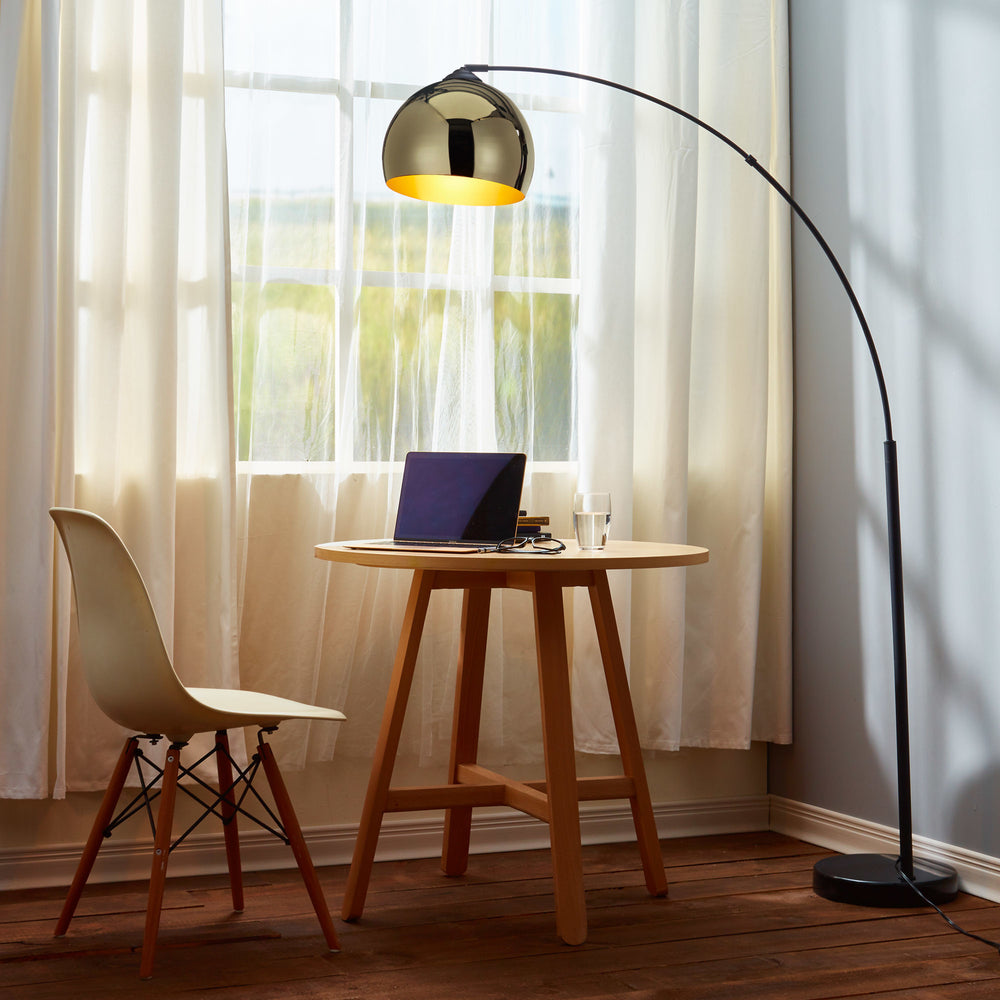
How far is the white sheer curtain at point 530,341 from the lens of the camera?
8.77 ft

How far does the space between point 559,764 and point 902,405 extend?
122 cm

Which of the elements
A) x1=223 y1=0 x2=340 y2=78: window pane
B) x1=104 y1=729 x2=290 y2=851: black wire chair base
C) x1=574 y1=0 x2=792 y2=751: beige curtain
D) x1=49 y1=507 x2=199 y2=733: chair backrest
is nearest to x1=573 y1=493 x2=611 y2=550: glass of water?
x1=574 y1=0 x2=792 y2=751: beige curtain

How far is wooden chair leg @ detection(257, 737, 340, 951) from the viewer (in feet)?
6.73

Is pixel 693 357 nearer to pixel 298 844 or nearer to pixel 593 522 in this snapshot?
pixel 593 522

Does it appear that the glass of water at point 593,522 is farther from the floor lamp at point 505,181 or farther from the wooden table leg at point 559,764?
the floor lamp at point 505,181

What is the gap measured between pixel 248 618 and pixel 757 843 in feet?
4.68

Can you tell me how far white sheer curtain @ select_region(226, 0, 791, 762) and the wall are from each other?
0.33 feet

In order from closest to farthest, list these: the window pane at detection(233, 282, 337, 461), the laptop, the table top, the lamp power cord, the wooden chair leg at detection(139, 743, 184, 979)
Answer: the wooden chair leg at detection(139, 743, 184, 979) → the table top → the lamp power cord → the laptop → the window pane at detection(233, 282, 337, 461)

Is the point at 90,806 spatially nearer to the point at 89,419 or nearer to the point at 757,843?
the point at 89,419

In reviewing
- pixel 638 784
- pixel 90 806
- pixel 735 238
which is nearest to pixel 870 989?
pixel 638 784

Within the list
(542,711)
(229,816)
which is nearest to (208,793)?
(229,816)

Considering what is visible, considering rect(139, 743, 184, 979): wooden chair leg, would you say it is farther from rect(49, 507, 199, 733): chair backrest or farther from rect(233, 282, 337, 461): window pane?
rect(233, 282, 337, 461): window pane

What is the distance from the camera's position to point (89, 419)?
2.52m

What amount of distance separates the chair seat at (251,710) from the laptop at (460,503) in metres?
0.34
